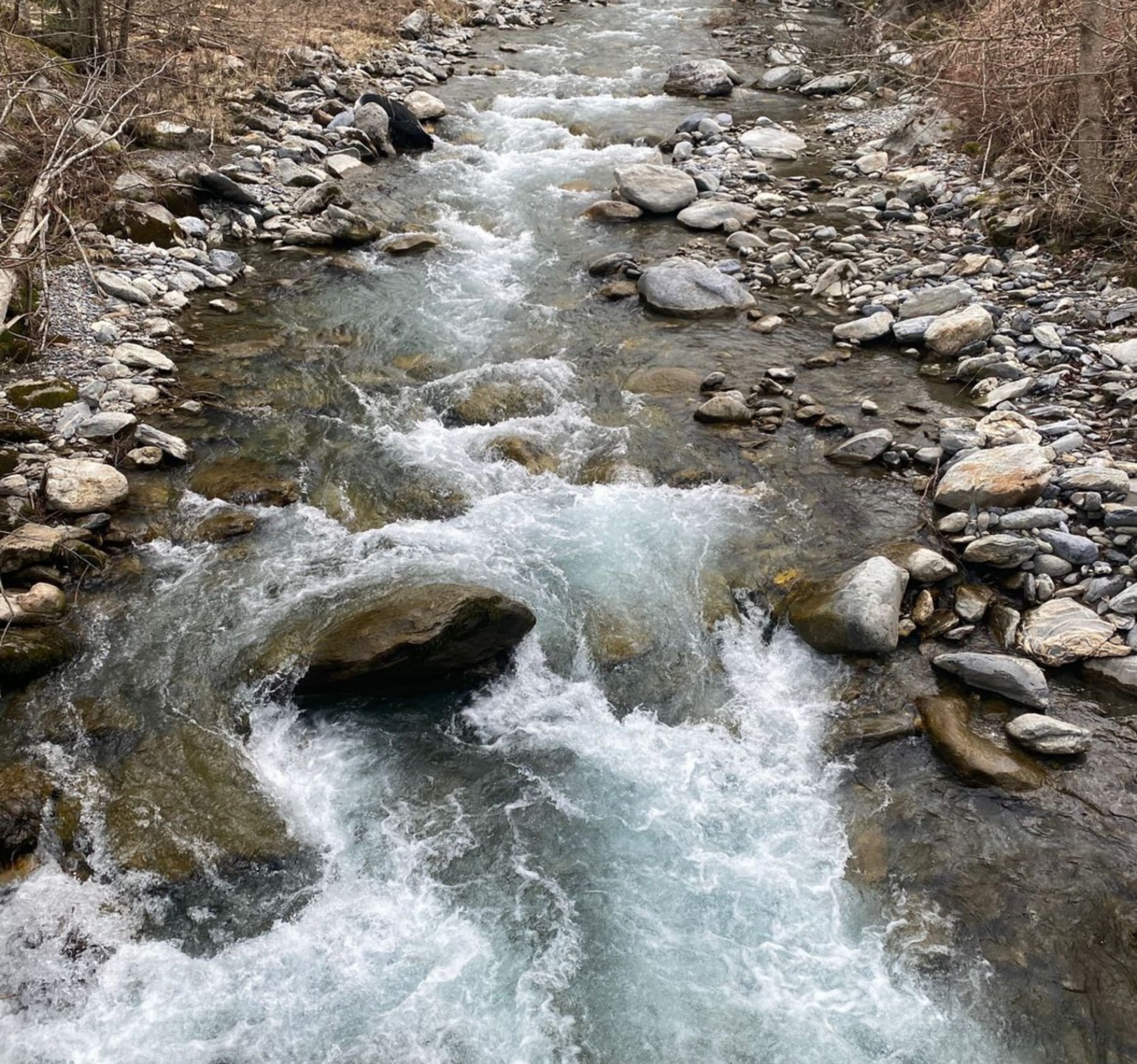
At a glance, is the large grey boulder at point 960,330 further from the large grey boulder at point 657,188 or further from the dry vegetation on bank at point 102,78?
the dry vegetation on bank at point 102,78

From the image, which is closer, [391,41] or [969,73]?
[969,73]

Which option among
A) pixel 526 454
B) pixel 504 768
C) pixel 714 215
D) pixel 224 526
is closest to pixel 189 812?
pixel 504 768

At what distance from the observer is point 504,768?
5.37 m

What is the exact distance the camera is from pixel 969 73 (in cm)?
1128

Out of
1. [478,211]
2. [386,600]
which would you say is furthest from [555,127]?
[386,600]

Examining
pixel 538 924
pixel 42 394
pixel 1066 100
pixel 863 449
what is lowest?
pixel 538 924

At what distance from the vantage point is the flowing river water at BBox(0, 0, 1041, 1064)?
166 inches

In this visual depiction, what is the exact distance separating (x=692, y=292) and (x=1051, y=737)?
251 inches

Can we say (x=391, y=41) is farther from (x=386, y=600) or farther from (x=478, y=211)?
(x=386, y=600)

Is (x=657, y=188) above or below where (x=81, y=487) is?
above

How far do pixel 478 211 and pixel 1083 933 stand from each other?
11.0 m

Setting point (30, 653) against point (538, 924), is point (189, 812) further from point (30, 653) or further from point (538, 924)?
point (538, 924)

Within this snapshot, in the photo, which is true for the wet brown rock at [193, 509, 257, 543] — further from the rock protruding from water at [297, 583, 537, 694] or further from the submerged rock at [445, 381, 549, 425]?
the submerged rock at [445, 381, 549, 425]

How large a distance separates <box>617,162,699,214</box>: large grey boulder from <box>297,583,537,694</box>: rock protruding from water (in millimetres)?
7987
